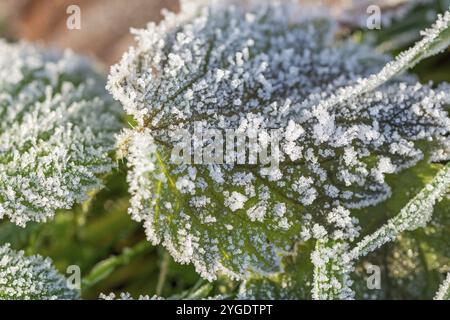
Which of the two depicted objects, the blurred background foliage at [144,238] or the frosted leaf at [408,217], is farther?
the blurred background foliage at [144,238]

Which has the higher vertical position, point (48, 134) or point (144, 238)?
point (48, 134)

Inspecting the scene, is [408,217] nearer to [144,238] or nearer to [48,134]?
[48,134]

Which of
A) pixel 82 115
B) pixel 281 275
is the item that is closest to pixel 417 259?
pixel 281 275

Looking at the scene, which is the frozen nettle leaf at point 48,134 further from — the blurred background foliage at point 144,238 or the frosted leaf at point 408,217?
the frosted leaf at point 408,217

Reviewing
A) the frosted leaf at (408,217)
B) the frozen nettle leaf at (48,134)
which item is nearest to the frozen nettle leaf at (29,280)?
the frozen nettle leaf at (48,134)

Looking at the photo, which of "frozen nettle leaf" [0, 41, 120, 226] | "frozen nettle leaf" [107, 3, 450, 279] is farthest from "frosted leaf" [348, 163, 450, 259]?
"frozen nettle leaf" [0, 41, 120, 226]

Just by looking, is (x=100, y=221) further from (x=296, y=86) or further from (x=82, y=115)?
(x=296, y=86)

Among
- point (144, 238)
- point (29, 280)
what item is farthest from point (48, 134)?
point (144, 238)
